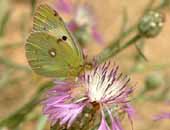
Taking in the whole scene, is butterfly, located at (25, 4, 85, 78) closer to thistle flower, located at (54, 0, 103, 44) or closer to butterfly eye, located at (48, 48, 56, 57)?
butterfly eye, located at (48, 48, 56, 57)

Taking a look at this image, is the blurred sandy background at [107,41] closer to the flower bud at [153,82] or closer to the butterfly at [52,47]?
the flower bud at [153,82]

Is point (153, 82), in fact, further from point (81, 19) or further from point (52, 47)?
point (52, 47)

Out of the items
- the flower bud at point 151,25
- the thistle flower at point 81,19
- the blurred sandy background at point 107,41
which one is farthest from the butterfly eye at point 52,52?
the blurred sandy background at point 107,41

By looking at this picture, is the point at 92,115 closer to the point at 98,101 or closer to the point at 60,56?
the point at 98,101

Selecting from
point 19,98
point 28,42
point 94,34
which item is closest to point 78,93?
point 28,42

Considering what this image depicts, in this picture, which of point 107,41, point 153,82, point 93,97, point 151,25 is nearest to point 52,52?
point 93,97
